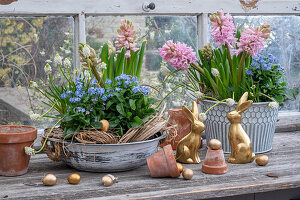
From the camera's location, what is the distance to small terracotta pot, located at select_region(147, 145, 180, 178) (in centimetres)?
115

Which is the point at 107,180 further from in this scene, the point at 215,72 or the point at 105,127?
the point at 215,72

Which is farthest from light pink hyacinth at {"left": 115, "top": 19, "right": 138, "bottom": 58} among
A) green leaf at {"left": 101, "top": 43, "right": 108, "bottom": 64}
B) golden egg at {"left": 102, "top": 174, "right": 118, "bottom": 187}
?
golden egg at {"left": 102, "top": 174, "right": 118, "bottom": 187}

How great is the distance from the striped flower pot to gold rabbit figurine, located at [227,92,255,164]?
0.08 m

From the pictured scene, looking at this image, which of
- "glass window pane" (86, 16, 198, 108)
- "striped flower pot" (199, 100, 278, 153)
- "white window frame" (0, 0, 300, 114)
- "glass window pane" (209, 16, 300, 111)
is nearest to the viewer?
"striped flower pot" (199, 100, 278, 153)

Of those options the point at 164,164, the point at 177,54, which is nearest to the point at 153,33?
the point at 177,54

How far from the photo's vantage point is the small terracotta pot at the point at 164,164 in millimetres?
1152

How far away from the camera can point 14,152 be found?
1178mm

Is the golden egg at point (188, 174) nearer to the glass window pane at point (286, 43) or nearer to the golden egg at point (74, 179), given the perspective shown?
the golden egg at point (74, 179)

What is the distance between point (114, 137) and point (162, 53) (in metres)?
0.35

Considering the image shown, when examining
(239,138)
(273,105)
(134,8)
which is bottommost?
(239,138)

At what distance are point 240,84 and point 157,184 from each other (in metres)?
0.51

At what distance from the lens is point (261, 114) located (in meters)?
1.40

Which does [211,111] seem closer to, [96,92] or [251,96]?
[251,96]

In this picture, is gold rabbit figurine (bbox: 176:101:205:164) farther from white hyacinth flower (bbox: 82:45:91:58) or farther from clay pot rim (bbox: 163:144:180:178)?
white hyacinth flower (bbox: 82:45:91:58)
